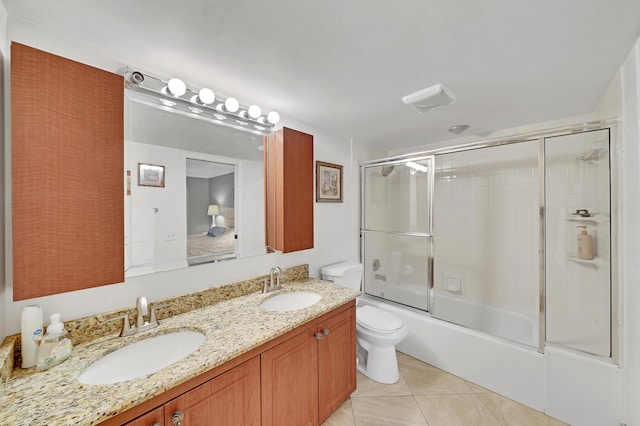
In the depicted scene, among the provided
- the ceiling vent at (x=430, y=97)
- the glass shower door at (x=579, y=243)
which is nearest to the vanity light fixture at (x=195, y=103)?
the ceiling vent at (x=430, y=97)

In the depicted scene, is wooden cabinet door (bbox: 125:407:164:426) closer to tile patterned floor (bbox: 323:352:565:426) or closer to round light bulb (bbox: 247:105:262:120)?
tile patterned floor (bbox: 323:352:565:426)

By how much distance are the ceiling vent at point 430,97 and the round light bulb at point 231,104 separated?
1.15m

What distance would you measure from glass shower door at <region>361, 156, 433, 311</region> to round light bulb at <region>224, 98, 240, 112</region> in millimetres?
1636

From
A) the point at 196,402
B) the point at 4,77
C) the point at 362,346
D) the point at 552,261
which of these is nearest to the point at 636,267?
the point at 552,261

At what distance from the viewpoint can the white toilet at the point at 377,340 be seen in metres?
1.97

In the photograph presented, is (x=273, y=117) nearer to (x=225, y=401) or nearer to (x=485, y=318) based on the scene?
(x=225, y=401)

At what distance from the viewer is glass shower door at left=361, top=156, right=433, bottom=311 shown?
2846 mm

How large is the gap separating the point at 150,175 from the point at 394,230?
2.57 m

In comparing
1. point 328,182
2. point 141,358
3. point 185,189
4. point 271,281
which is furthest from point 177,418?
point 328,182

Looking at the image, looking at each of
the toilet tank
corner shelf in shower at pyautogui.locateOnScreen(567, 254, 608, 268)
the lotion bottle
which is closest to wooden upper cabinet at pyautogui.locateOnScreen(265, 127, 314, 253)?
the toilet tank

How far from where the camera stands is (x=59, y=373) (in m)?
0.91

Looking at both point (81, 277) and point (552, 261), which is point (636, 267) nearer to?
point (552, 261)

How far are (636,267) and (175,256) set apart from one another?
2.52m

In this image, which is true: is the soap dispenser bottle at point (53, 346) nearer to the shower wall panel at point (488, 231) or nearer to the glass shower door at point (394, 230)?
the glass shower door at point (394, 230)
